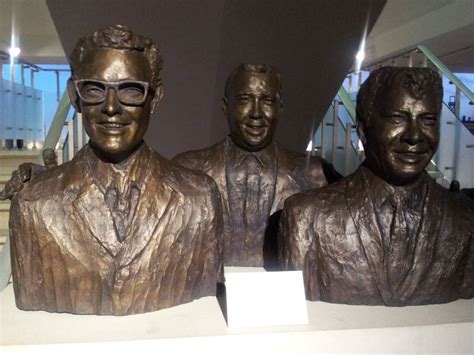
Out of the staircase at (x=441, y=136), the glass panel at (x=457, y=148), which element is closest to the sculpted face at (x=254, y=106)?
the staircase at (x=441, y=136)

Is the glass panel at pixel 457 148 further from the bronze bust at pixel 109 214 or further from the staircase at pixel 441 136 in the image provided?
the bronze bust at pixel 109 214

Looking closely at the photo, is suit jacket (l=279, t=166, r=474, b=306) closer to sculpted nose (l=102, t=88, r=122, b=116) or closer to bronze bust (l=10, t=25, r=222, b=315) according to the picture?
bronze bust (l=10, t=25, r=222, b=315)

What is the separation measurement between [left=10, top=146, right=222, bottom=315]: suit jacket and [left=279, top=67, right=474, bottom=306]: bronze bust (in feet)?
1.77

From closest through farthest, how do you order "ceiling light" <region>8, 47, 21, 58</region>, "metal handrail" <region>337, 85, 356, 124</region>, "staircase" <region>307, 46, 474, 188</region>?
"staircase" <region>307, 46, 474, 188</region> → "metal handrail" <region>337, 85, 356, 124</region> → "ceiling light" <region>8, 47, 21, 58</region>

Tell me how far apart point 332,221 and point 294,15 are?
2290 mm

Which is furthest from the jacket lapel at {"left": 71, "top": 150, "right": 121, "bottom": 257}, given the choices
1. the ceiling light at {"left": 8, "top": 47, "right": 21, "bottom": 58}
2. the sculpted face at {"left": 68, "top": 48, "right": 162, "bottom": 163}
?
the ceiling light at {"left": 8, "top": 47, "right": 21, "bottom": 58}

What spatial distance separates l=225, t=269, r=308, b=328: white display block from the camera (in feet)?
6.82

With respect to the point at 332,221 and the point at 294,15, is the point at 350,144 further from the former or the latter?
the point at 332,221

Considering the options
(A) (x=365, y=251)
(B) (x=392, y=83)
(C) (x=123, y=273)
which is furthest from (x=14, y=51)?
(A) (x=365, y=251)

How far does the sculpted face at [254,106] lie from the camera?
313 centimetres

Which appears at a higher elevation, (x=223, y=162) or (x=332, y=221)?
(x=223, y=162)

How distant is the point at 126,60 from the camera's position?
6.86ft


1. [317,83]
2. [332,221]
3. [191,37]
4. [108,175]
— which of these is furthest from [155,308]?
[317,83]

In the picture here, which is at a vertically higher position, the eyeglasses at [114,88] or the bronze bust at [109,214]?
the eyeglasses at [114,88]
